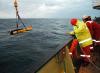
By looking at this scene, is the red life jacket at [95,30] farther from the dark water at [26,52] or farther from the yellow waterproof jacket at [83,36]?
the dark water at [26,52]

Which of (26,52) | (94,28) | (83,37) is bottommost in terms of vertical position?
(26,52)

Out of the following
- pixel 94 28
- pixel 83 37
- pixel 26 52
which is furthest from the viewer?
pixel 26 52

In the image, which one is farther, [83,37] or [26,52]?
[26,52]

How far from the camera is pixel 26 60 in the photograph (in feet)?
54.7

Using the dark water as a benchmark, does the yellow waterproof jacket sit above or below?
above

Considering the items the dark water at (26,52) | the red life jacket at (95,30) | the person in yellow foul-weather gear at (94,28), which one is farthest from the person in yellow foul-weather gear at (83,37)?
the red life jacket at (95,30)

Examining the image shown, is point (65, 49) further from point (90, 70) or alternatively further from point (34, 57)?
point (34, 57)

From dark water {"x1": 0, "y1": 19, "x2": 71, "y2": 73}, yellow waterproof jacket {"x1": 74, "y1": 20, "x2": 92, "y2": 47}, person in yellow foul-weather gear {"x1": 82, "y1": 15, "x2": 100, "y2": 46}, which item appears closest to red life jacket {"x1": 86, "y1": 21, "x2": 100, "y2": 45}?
person in yellow foul-weather gear {"x1": 82, "y1": 15, "x2": 100, "y2": 46}

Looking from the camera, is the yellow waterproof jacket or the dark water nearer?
the dark water

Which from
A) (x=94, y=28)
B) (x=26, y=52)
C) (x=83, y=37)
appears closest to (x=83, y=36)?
(x=83, y=37)

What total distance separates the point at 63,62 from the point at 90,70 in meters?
1.95

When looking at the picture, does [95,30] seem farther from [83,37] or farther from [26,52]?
[26,52]

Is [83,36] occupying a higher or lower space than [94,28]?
lower

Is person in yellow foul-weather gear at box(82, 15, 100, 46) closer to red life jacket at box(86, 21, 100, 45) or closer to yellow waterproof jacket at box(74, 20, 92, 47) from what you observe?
red life jacket at box(86, 21, 100, 45)
